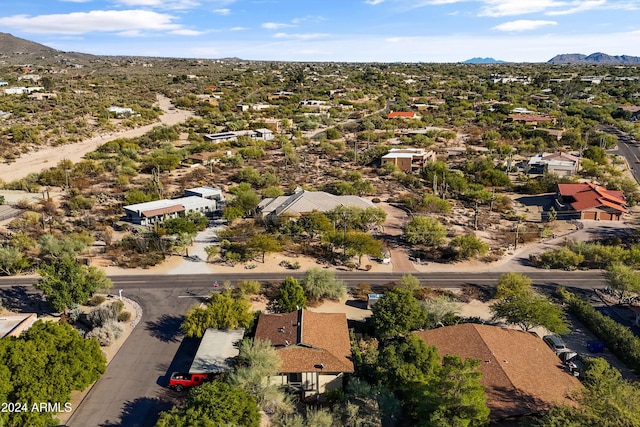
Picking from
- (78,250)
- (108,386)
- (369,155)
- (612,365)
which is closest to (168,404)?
(108,386)

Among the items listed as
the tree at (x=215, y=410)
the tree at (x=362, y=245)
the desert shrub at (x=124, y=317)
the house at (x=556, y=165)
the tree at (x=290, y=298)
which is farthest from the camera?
the house at (x=556, y=165)

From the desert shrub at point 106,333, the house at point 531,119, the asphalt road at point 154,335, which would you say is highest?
the house at point 531,119

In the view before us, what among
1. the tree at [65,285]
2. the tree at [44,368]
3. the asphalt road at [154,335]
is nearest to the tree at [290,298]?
the asphalt road at [154,335]

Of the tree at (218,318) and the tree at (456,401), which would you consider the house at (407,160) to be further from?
the tree at (456,401)

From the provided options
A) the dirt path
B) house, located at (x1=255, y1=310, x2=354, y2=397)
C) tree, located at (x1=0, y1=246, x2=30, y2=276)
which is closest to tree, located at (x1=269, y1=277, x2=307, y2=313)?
house, located at (x1=255, y1=310, x2=354, y2=397)

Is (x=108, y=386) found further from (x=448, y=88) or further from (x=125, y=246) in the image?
(x=448, y=88)

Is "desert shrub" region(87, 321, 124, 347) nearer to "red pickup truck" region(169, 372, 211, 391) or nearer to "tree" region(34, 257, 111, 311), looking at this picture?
"tree" region(34, 257, 111, 311)

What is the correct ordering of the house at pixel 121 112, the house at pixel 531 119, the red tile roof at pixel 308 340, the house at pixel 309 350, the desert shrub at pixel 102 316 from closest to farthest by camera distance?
the house at pixel 309 350 < the red tile roof at pixel 308 340 < the desert shrub at pixel 102 316 < the house at pixel 531 119 < the house at pixel 121 112
